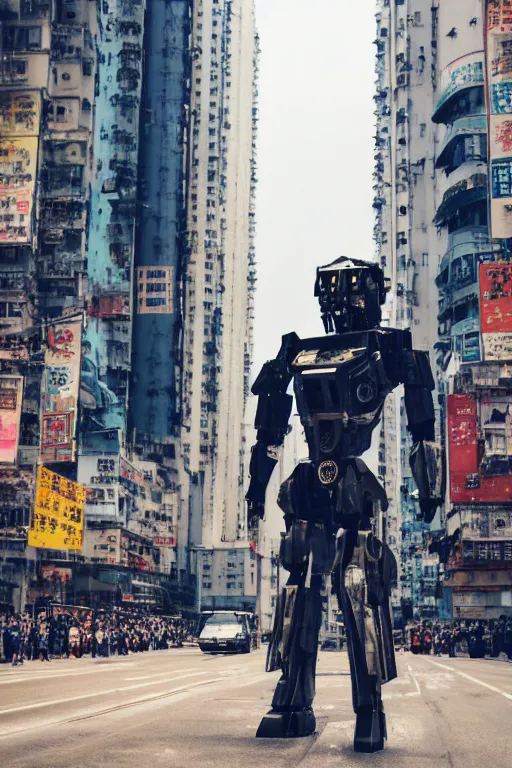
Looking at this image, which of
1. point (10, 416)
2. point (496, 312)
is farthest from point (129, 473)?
point (10, 416)

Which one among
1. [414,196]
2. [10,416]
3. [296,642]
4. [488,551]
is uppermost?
[414,196]

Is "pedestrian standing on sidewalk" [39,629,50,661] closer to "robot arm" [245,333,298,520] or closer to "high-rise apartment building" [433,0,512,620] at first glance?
"robot arm" [245,333,298,520]

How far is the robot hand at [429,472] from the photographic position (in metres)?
10.1

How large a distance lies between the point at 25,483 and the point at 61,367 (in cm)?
828

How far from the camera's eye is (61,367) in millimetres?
56844

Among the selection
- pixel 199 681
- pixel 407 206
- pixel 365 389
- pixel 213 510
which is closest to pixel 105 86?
pixel 407 206

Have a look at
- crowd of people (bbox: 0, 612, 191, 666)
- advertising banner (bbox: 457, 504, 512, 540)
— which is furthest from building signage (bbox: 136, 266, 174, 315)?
crowd of people (bbox: 0, 612, 191, 666)

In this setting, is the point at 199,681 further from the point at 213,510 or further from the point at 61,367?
the point at 213,510

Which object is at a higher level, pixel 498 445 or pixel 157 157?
pixel 157 157

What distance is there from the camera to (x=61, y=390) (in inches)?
2249

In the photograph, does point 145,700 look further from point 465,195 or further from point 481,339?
point 465,195

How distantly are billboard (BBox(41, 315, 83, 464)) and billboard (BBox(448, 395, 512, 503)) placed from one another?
66.4 feet

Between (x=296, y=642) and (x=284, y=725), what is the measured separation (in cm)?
76

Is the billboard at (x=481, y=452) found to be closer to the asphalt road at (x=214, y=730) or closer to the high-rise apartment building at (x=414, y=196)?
the high-rise apartment building at (x=414, y=196)
